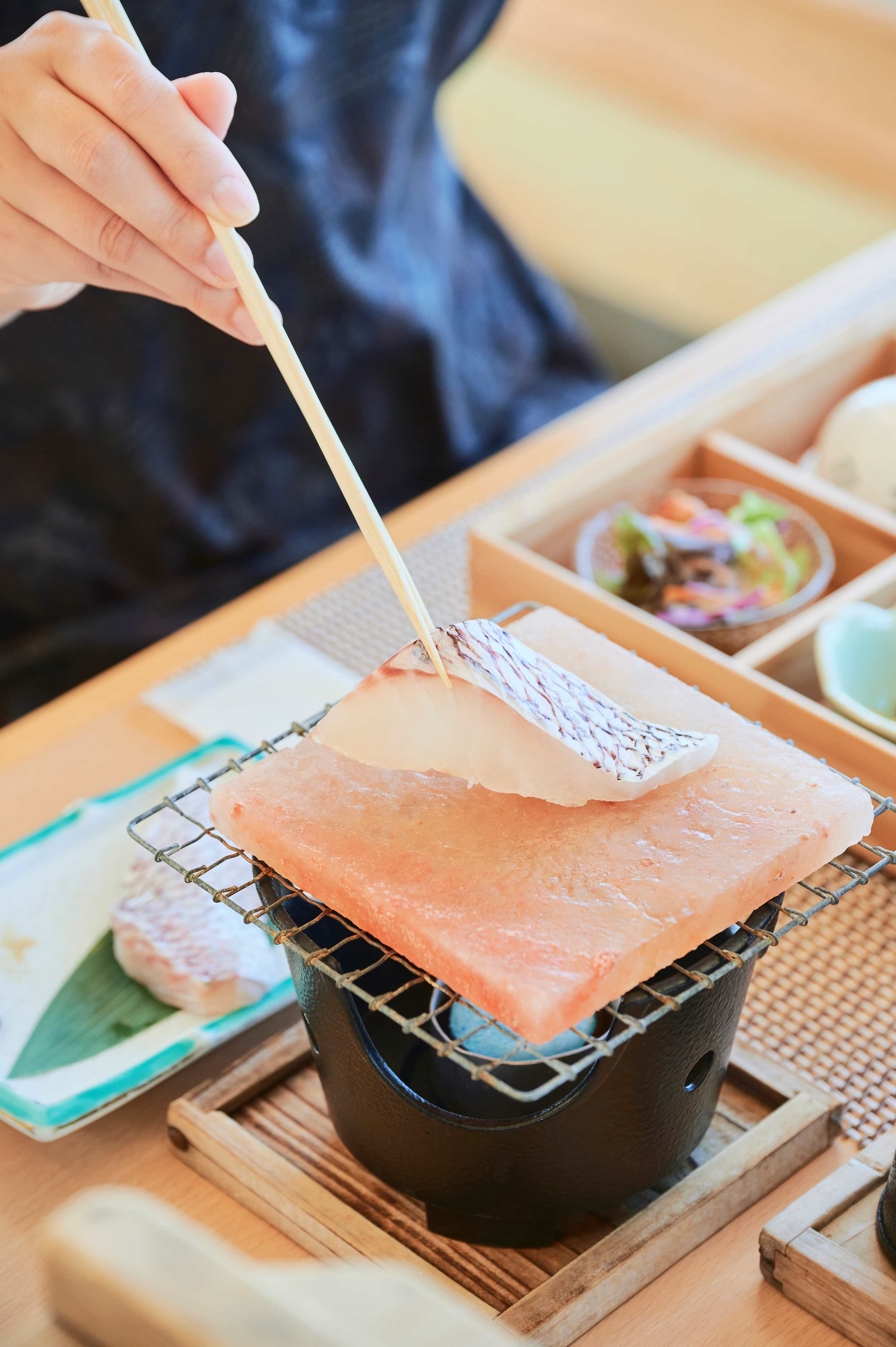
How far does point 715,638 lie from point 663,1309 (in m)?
0.68

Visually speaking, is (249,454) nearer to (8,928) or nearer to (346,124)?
(346,124)

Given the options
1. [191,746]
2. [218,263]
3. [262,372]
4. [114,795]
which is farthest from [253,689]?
[262,372]

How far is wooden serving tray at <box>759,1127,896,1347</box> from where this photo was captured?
816 mm

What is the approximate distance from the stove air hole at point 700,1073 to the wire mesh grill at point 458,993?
0.06 meters

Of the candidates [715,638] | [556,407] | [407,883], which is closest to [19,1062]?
[407,883]

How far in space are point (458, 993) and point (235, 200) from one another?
1.93 ft

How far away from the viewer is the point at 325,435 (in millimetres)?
830

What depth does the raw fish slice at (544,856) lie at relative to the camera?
0.74m

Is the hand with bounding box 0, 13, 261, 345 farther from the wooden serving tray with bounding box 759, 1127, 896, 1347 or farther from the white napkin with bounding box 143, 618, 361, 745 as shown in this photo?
the wooden serving tray with bounding box 759, 1127, 896, 1347

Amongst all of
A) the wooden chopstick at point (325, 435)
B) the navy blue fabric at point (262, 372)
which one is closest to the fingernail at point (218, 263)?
the wooden chopstick at point (325, 435)

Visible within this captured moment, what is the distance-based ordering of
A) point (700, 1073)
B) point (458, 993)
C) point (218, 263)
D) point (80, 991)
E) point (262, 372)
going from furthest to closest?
point (262, 372) < point (80, 991) < point (218, 263) < point (700, 1073) < point (458, 993)

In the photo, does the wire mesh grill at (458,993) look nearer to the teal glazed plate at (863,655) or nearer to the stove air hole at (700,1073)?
the stove air hole at (700,1073)

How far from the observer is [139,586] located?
2168 mm

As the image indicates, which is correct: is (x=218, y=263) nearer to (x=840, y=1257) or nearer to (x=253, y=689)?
(x=253, y=689)
